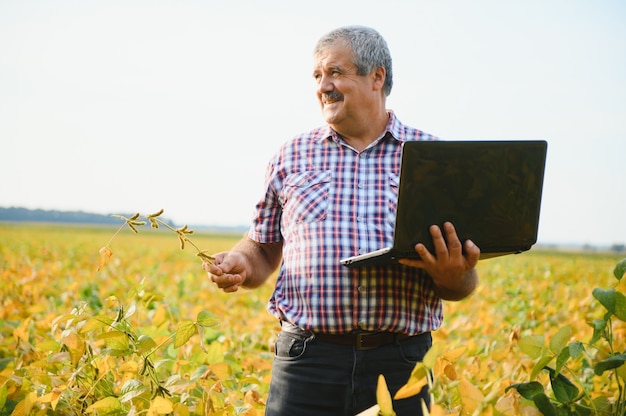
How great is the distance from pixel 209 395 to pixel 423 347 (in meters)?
0.71

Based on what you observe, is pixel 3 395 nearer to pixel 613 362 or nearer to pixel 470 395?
pixel 470 395

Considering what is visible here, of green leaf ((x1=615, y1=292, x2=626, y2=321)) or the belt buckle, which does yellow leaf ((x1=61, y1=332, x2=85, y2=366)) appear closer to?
the belt buckle

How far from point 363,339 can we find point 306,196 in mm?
487

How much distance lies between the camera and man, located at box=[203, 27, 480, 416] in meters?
1.96

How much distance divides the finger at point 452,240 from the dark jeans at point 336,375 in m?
0.43

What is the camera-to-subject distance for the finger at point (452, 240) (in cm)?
168

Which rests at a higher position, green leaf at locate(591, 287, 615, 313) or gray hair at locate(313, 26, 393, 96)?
gray hair at locate(313, 26, 393, 96)

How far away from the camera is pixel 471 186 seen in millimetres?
1695

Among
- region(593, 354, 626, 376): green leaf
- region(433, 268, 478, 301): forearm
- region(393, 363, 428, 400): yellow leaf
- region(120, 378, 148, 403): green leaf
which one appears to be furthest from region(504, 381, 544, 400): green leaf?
region(120, 378, 148, 403): green leaf

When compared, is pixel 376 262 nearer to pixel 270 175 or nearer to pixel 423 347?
pixel 423 347

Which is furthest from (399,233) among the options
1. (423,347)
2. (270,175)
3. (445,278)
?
(270,175)

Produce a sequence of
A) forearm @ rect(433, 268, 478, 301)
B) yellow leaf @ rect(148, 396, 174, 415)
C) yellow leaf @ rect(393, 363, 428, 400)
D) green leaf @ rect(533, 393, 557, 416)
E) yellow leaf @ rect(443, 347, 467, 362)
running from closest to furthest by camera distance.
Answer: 1. yellow leaf @ rect(393, 363, 428, 400)
2. green leaf @ rect(533, 393, 557, 416)
3. yellow leaf @ rect(148, 396, 174, 415)
4. yellow leaf @ rect(443, 347, 467, 362)
5. forearm @ rect(433, 268, 478, 301)

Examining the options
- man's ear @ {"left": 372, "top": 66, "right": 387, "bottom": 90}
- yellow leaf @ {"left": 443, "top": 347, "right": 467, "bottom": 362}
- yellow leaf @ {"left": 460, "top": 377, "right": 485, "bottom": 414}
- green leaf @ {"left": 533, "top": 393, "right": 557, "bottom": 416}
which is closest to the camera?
yellow leaf @ {"left": 460, "top": 377, "right": 485, "bottom": 414}

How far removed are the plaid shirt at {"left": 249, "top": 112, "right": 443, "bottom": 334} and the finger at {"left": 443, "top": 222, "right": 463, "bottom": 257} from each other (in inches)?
12.3
